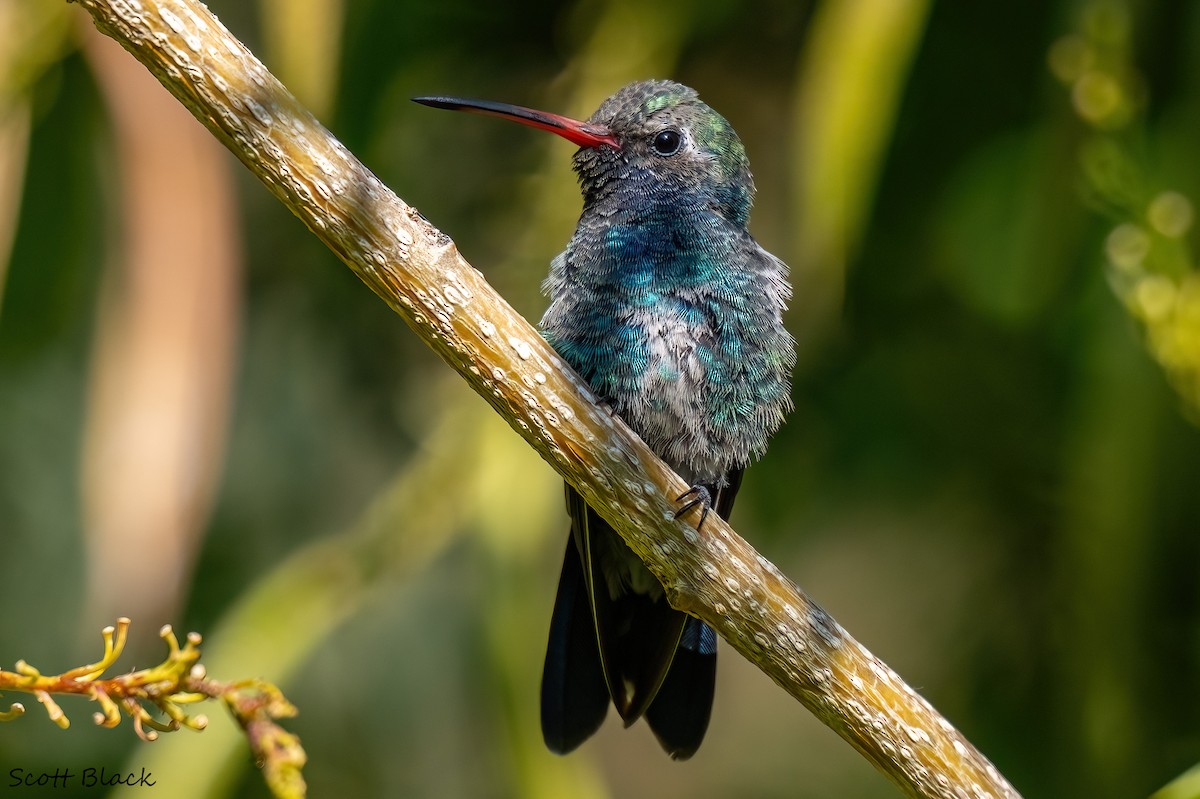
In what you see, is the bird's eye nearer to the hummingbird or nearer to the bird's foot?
the hummingbird

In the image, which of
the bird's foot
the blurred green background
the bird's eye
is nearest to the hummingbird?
the bird's eye

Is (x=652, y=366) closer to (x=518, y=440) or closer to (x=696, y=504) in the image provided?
(x=696, y=504)

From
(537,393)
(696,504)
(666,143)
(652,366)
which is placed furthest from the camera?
(666,143)

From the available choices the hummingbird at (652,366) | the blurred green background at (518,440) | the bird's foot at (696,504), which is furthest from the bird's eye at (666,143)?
the bird's foot at (696,504)

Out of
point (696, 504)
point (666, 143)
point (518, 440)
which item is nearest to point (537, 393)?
point (696, 504)

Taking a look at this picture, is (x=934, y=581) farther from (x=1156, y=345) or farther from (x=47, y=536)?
(x=47, y=536)
